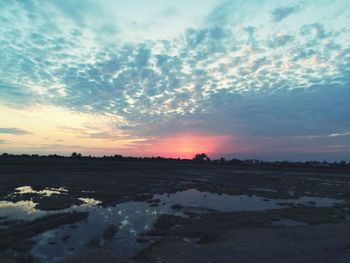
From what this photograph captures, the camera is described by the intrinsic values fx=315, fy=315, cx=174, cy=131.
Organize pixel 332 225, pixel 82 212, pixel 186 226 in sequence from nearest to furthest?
1. pixel 186 226
2. pixel 332 225
3. pixel 82 212

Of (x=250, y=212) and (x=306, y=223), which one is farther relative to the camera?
(x=250, y=212)

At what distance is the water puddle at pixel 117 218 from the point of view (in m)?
18.6

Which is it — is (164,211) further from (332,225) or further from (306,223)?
(332,225)

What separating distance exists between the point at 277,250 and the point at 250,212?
12.6m

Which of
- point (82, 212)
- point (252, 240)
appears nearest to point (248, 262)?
point (252, 240)

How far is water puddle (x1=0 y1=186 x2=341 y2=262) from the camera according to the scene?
61.1ft

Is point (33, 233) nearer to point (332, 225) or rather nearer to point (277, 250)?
point (277, 250)

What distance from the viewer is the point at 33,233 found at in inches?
813

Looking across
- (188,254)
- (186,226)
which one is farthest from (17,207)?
(188,254)

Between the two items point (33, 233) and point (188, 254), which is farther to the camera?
point (33, 233)

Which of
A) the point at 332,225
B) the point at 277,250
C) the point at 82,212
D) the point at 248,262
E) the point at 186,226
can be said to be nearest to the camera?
the point at 248,262

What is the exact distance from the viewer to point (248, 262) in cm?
1631

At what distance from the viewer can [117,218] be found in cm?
2658

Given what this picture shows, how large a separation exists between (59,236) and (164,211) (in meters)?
11.8
